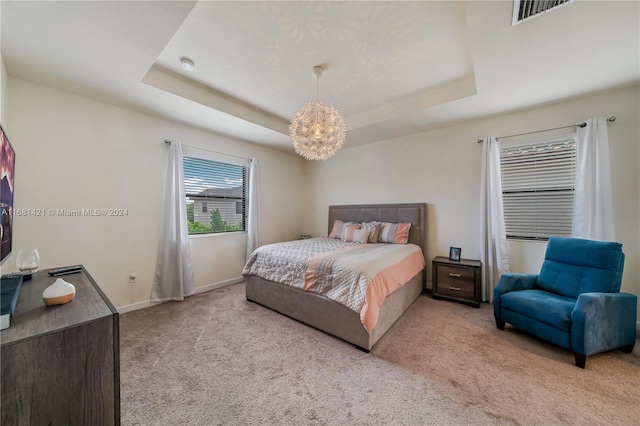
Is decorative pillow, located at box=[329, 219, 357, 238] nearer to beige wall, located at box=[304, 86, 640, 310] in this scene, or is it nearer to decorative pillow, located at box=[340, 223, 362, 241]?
decorative pillow, located at box=[340, 223, 362, 241]

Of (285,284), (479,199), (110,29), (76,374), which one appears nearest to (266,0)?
(110,29)

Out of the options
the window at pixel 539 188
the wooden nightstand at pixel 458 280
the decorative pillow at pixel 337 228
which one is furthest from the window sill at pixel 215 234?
the window at pixel 539 188

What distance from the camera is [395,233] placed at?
12.2 feet

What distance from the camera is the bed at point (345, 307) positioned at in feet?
7.06

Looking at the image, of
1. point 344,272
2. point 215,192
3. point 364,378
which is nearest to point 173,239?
point 215,192

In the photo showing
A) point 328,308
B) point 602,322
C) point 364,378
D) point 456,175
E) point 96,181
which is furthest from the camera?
point 456,175

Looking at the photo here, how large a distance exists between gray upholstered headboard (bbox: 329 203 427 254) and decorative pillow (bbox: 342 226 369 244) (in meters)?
0.52

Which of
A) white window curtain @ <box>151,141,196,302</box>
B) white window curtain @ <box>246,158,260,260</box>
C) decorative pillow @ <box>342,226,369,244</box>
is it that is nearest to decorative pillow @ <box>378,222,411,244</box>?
decorative pillow @ <box>342,226,369,244</box>

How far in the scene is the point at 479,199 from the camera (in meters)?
3.28

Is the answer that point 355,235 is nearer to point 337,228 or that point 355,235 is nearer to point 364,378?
point 337,228

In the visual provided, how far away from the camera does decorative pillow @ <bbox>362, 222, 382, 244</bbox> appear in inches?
149

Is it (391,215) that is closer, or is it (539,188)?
(539,188)

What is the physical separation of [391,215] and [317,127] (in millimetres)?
2281

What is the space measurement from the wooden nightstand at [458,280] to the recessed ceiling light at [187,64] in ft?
12.4
